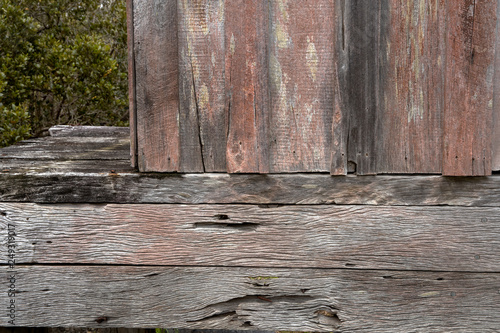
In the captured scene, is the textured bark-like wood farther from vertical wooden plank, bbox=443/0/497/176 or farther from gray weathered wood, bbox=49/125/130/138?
gray weathered wood, bbox=49/125/130/138

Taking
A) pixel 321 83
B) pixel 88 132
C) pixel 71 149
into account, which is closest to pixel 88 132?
pixel 88 132

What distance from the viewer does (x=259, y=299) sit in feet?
7.12

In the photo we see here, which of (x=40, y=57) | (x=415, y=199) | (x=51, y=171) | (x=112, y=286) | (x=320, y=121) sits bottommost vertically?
(x=112, y=286)

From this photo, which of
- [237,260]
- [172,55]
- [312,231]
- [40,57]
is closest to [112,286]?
[237,260]

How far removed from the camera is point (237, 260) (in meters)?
2.15

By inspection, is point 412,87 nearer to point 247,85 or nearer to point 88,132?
point 247,85

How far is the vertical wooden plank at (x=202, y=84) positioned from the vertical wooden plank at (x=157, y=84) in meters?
0.04

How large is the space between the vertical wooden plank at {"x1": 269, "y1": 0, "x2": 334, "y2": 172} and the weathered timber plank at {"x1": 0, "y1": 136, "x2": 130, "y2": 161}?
1.04 meters

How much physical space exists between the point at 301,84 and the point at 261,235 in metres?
0.71

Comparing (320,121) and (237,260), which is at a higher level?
(320,121)

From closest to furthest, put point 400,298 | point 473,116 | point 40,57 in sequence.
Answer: point 473,116 < point 400,298 < point 40,57

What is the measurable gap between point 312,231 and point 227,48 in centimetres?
91

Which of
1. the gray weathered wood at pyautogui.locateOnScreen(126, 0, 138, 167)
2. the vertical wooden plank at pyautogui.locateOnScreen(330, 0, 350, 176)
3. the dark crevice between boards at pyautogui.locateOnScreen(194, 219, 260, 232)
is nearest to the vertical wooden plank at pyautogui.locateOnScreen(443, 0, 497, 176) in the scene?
the vertical wooden plank at pyautogui.locateOnScreen(330, 0, 350, 176)

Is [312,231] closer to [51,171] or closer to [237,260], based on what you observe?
[237,260]
